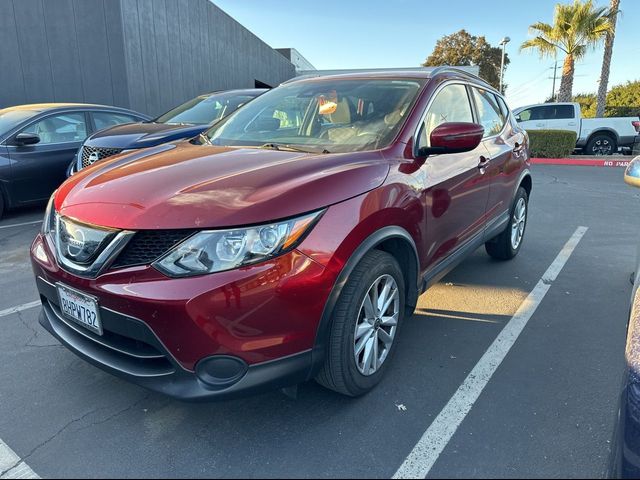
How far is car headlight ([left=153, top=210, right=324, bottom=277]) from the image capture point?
6.38 ft

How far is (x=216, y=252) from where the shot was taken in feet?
6.40

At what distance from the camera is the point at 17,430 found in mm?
2324

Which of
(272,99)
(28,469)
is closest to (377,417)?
(28,469)

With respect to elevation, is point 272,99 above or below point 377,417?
above

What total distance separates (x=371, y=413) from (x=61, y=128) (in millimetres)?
6499

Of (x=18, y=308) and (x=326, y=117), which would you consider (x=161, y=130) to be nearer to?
(x=18, y=308)

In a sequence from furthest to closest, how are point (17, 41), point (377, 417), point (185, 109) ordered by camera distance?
point (17, 41) → point (185, 109) → point (377, 417)

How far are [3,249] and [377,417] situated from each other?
15.6 ft

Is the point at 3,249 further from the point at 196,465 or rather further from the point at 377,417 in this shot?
the point at 377,417

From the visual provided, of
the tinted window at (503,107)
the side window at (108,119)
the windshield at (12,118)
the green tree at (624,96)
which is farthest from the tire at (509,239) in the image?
the green tree at (624,96)

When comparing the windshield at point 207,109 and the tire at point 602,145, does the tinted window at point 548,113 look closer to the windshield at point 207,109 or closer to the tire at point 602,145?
the tire at point 602,145

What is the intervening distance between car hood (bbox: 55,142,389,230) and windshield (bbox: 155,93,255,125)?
14.1 ft

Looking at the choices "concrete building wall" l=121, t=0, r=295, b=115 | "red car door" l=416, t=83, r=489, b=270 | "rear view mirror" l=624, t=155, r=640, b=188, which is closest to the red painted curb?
"concrete building wall" l=121, t=0, r=295, b=115

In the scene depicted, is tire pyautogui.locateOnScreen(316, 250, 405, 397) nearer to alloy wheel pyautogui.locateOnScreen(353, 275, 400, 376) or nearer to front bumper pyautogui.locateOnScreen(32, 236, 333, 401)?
alloy wheel pyautogui.locateOnScreen(353, 275, 400, 376)
